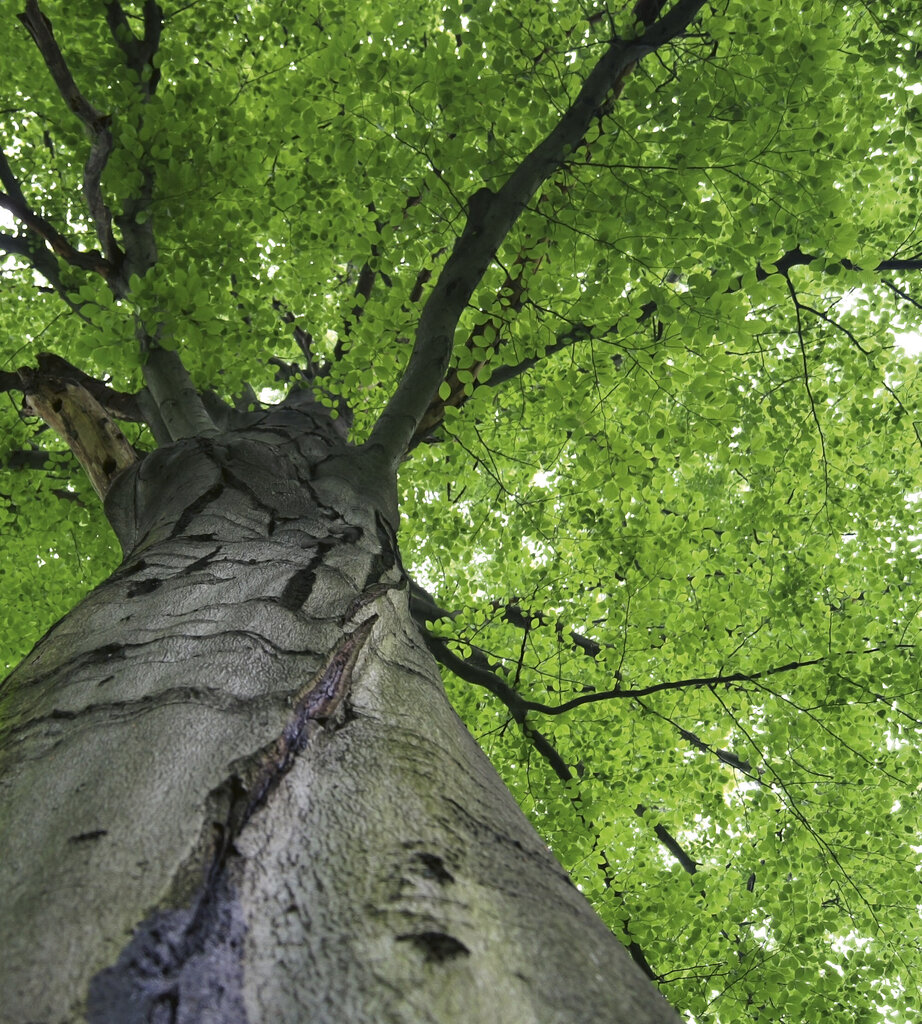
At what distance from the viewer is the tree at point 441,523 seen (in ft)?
2.92

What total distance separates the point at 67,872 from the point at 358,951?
39cm

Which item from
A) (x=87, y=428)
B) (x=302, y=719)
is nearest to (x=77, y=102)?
(x=87, y=428)

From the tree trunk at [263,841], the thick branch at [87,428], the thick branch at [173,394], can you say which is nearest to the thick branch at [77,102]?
the thick branch at [173,394]

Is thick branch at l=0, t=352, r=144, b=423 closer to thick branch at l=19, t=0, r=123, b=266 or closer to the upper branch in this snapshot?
thick branch at l=19, t=0, r=123, b=266

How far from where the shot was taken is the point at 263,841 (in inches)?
37.3

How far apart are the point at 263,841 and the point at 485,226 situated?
9.11ft

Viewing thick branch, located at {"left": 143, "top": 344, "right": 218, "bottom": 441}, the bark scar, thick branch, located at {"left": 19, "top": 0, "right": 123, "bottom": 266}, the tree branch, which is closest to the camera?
the bark scar

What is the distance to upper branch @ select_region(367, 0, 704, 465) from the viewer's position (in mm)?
2895

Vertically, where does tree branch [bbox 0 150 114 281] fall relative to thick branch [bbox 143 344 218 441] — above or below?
above

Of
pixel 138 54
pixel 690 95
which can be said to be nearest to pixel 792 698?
pixel 690 95

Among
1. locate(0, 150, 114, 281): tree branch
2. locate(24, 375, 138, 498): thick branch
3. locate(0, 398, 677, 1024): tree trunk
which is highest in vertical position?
locate(0, 150, 114, 281): tree branch

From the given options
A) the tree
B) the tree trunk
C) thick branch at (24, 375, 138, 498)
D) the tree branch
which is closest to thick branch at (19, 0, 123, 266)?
the tree

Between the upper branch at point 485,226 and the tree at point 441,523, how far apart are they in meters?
0.02

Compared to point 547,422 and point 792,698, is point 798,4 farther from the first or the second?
point 792,698
